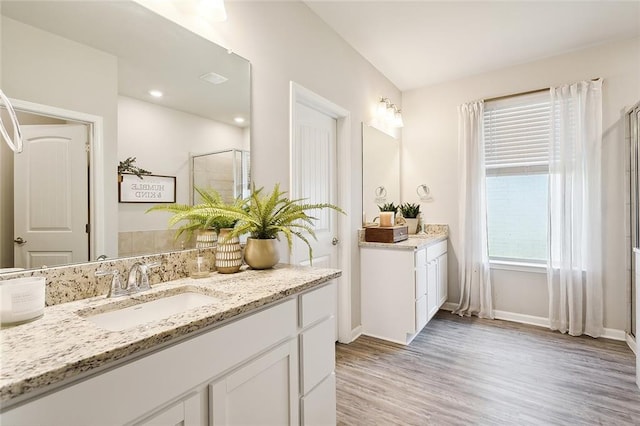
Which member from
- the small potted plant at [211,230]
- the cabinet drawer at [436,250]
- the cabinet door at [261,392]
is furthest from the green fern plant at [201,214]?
the cabinet drawer at [436,250]

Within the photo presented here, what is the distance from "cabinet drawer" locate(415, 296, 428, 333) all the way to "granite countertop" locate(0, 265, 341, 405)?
5.61ft

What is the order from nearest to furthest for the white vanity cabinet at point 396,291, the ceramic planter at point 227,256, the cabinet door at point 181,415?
the cabinet door at point 181,415 < the ceramic planter at point 227,256 < the white vanity cabinet at point 396,291

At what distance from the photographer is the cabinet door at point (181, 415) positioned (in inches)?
31.2

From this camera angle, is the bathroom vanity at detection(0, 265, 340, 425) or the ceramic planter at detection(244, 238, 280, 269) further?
the ceramic planter at detection(244, 238, 280, 269)

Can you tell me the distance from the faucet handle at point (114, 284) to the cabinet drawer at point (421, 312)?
88.5 inches

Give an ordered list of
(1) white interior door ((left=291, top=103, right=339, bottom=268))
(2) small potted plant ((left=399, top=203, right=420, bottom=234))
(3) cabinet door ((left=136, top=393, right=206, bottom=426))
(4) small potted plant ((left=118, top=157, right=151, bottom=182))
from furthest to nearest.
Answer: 1. (2) small potted plant ((left=399, top=203, right=420, bottom=234))
2. (1) white interior door ((left=291, top=103, right=339, bottom=268))
3. (4) small potted plant ((left=118, top=157, right=151, bottom=182))
4. (3) cabinet door ((left=136, top=393, right=206, bottom=426))

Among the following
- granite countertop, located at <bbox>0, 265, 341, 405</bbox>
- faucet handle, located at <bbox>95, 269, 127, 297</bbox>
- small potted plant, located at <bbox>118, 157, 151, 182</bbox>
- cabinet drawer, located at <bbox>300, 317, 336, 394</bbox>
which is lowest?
cabinet drawer, located at <bbox>300, 317, 336, 394</bbox>

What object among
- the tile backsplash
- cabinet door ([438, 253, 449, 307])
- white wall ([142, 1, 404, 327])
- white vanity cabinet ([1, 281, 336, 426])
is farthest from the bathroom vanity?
cabinet door ([438, 253, 449, 307])

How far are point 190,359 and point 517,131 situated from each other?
11.8ft

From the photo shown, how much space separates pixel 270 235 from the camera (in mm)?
1596

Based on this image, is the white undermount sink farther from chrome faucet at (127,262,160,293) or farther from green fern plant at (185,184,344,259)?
green fern plant at (185,184,344,259)

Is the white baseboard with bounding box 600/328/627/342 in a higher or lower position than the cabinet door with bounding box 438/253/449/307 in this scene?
lower

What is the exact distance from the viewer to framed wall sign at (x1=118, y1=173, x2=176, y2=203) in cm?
127

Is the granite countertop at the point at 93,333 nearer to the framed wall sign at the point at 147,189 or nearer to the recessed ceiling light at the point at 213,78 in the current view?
the framed wall sign at the point at 147,189
